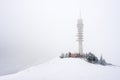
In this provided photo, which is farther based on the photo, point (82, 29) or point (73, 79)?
point (82, 29)

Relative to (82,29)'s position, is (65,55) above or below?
below

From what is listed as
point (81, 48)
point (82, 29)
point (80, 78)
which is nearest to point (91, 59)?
point (80, 78)

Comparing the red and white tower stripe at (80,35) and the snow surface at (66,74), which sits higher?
the red and white tower stripe at (80,35)

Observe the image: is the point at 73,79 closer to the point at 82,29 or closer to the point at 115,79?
the point at 115,79

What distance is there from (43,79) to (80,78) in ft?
31.2

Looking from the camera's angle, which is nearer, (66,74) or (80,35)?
(66,74)

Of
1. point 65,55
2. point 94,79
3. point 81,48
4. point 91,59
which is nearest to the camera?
point 94,79

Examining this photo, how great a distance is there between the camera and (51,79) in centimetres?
5269

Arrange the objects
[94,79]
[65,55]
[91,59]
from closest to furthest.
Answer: [94,79]
[91,59]
[65,55]

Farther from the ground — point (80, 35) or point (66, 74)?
point (80, 35)

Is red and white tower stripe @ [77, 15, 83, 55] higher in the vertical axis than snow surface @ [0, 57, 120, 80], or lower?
higher

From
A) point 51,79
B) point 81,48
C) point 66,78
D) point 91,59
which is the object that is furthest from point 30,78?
point 81,48

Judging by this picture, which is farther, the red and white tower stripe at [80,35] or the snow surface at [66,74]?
the red and white tower stripe at [80,35]

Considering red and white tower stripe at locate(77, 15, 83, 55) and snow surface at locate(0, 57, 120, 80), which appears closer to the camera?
snow surface at locate(0, 57, 120, 80)
